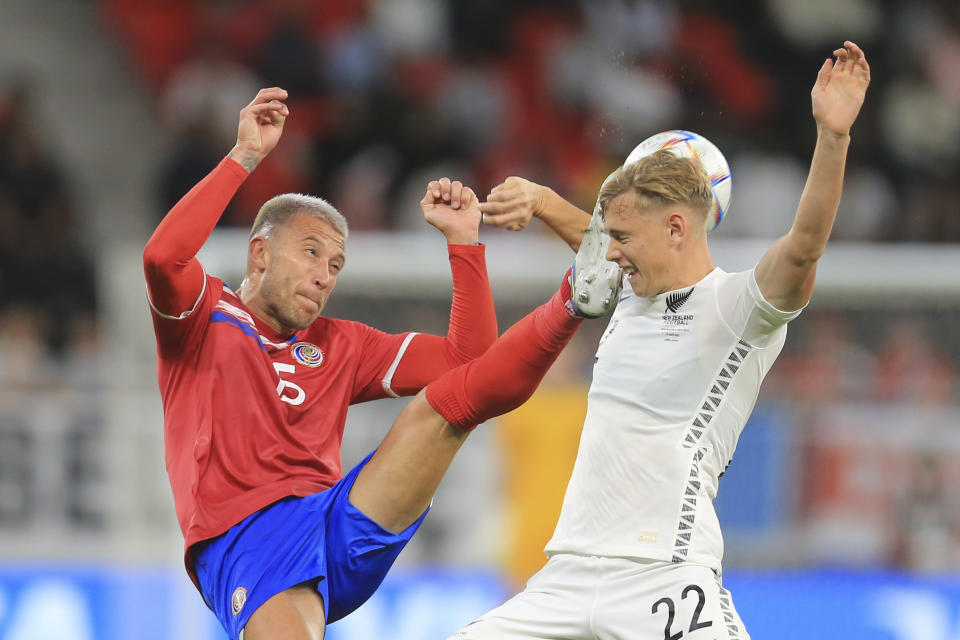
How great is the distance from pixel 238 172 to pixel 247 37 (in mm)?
7457

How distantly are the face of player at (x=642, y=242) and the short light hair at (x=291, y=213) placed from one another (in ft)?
2.91

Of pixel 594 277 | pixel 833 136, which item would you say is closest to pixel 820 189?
pixel 833 136

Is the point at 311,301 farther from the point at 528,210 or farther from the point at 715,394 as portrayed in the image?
the point at 715,394

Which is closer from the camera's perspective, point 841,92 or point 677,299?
point 841,92

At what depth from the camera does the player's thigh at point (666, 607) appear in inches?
132

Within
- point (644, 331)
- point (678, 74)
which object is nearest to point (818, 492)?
point (678, 74)

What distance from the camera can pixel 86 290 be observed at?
9.34 m

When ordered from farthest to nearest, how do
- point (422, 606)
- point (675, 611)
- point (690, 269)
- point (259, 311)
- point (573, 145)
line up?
point (573, 145) < point (422, 606) < point (259, 311) < point (690, 269) < point (675, 611)

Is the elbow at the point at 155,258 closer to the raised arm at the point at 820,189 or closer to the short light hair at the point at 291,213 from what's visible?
the short light hair at the point at 291,213

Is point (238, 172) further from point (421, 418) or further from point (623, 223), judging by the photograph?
point (623, 223)

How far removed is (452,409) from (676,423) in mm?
617

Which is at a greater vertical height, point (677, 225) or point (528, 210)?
point (528, 210)

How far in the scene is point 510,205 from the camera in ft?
12.6

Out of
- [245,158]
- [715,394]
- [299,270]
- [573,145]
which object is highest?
[573,145]
